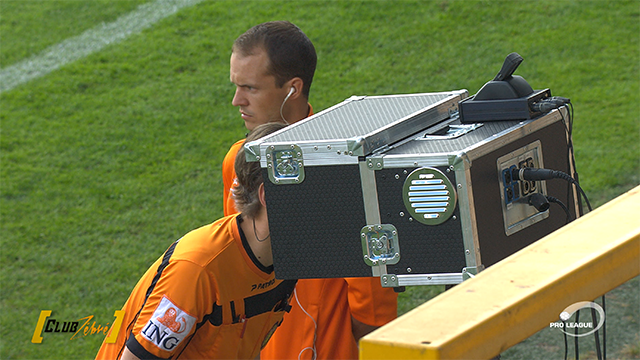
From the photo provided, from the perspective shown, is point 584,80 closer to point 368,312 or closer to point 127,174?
point 127,174

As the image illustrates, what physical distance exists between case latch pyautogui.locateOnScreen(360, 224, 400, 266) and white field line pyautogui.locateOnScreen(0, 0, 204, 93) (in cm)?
742

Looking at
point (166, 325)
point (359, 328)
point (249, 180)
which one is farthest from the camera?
point (359, 328)

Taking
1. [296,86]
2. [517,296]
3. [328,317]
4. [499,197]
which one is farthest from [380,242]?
[296,86]

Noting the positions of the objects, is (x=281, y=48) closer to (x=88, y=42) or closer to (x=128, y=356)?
(x=128, y=356)

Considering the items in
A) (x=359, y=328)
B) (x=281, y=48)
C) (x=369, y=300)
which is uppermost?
(x=281, y=48)

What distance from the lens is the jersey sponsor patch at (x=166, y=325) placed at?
1975 mm

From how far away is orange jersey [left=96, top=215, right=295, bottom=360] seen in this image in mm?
1991

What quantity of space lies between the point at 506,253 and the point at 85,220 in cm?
524

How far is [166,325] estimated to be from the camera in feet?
6.48

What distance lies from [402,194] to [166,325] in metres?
0.73

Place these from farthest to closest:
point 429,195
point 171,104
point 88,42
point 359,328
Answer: point 88,42
point 171,104
point 359,328
point 429,195

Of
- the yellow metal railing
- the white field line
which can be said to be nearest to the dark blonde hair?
the yellow metal railing

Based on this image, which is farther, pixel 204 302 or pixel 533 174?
pixel 204 302

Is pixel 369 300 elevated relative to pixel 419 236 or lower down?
lower down
